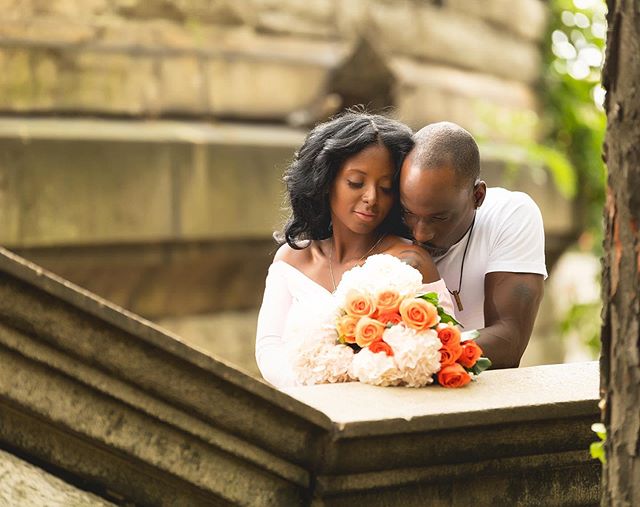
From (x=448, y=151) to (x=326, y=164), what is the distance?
0.41 m

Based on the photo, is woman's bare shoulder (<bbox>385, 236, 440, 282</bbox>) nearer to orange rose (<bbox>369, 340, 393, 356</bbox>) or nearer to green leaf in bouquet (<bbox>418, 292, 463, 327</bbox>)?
green leaf in bouquet (<bbox>418, 292, 463, 327</bbox>)

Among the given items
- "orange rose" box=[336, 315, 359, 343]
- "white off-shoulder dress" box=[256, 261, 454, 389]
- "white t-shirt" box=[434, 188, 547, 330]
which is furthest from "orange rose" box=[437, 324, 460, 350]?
"white t-shirt" box=[434, 188, 547, 330]

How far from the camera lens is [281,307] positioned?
353 centimetres

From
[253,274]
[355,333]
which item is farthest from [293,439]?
[253,274]

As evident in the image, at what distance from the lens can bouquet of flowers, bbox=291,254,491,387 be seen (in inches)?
108

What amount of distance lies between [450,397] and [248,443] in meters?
0.55

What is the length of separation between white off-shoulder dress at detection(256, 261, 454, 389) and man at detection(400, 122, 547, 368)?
16 cm

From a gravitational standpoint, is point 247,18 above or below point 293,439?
above

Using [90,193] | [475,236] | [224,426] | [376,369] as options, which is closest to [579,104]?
[90,193]

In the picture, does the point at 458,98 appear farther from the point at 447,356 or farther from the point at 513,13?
the point at 447,356

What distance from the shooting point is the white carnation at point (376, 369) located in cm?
274

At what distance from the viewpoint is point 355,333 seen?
2922 millimetres

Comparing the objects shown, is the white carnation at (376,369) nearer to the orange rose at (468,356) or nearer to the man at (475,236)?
the orange rose at (468,356)

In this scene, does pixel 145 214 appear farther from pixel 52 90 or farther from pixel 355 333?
pixel 355 333
